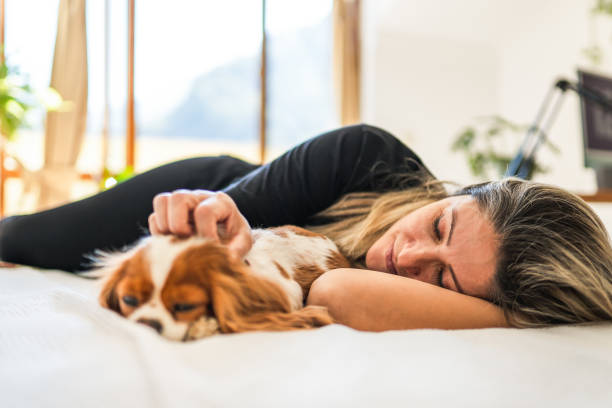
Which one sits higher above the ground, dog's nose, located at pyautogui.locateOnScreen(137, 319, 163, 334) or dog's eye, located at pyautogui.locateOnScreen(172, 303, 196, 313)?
dog's eye, located at pyautogui.locateOnScreen(172, 303, 196, 313)

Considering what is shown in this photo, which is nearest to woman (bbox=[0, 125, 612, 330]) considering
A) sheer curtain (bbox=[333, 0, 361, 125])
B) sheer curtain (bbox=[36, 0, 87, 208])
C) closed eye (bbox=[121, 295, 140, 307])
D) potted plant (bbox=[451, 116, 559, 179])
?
closed eye (bbox=[121, 295, 140, 307])

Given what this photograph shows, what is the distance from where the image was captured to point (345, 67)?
4543 millimetres

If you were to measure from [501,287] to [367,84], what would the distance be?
4.01 metres

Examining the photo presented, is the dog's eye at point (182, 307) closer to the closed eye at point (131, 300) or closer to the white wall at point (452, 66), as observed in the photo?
the closed eye at point (131, 300)

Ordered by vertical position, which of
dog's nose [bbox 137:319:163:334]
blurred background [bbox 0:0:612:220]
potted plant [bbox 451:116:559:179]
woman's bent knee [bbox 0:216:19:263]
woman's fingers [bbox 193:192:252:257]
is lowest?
woman's bent knee [bbox 0:216:19:263]

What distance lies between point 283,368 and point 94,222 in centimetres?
100

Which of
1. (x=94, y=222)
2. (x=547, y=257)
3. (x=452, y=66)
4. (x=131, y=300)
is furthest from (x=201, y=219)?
(x=452, y=66)

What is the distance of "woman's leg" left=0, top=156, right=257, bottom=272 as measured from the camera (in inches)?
50.3

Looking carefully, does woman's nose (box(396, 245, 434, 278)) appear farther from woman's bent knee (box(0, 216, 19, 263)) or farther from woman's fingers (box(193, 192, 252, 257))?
woman's bent knee (box(0, 216, 19, 263))

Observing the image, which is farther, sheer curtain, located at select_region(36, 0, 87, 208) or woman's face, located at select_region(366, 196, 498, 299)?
sheer curtain, located at select_region(36, 0, 87, 208)

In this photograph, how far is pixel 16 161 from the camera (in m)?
3.58

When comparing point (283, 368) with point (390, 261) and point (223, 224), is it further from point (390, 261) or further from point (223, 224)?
point (390, 261)

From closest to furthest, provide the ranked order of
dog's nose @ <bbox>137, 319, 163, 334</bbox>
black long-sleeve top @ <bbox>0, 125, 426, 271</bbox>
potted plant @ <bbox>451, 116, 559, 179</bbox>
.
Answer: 1. dog's nose @ <bbox>137, 319, 163, 334</bbox>
2. black long-sleeve top @ <bbox>0, 125, 426, 271</bbox>
3. potted plant @ <bbox>451, 116, 559, 179</bbox>

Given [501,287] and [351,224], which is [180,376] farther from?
[351,224]
